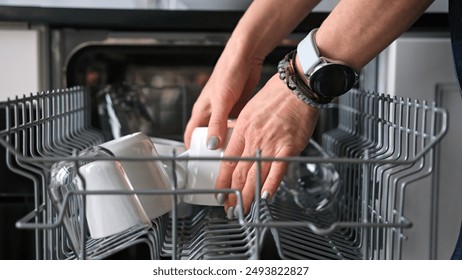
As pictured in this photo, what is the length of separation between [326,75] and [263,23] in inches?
9.5

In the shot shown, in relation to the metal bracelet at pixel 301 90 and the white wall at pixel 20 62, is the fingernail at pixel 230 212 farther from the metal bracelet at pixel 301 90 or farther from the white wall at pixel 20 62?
the white wall at pixel 20 62

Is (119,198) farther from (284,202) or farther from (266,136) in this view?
(284,202)

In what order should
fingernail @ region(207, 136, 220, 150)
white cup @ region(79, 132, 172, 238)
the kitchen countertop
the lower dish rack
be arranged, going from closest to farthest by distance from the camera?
1. the lower dish rack
2. white cup @ region(79, 132, 172, 238)
3. fingernail @ region(207, 136, 220, 150)
4. the kitchen countertop

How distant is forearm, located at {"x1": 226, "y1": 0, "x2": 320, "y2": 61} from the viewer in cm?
82

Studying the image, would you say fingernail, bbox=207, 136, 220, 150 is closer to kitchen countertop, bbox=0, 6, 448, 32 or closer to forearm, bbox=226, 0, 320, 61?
forearm, bbox=226, 0, 320, 61

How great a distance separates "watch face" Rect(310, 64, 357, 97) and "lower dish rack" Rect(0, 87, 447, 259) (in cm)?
4

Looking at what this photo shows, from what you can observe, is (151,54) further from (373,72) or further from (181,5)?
(373,72)

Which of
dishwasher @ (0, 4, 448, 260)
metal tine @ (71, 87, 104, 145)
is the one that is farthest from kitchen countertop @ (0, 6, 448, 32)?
metal tine @ (71, 87, 104, 145)

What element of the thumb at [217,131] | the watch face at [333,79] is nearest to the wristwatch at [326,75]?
the watch face at [333,79]

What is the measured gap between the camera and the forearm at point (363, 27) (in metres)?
0.58

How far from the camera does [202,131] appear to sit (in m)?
0.69

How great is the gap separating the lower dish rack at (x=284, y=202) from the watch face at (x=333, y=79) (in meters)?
0.04

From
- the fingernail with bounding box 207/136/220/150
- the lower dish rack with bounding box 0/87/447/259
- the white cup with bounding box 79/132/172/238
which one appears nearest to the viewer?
the lower dish rack with bounding box 0/87/447/259
